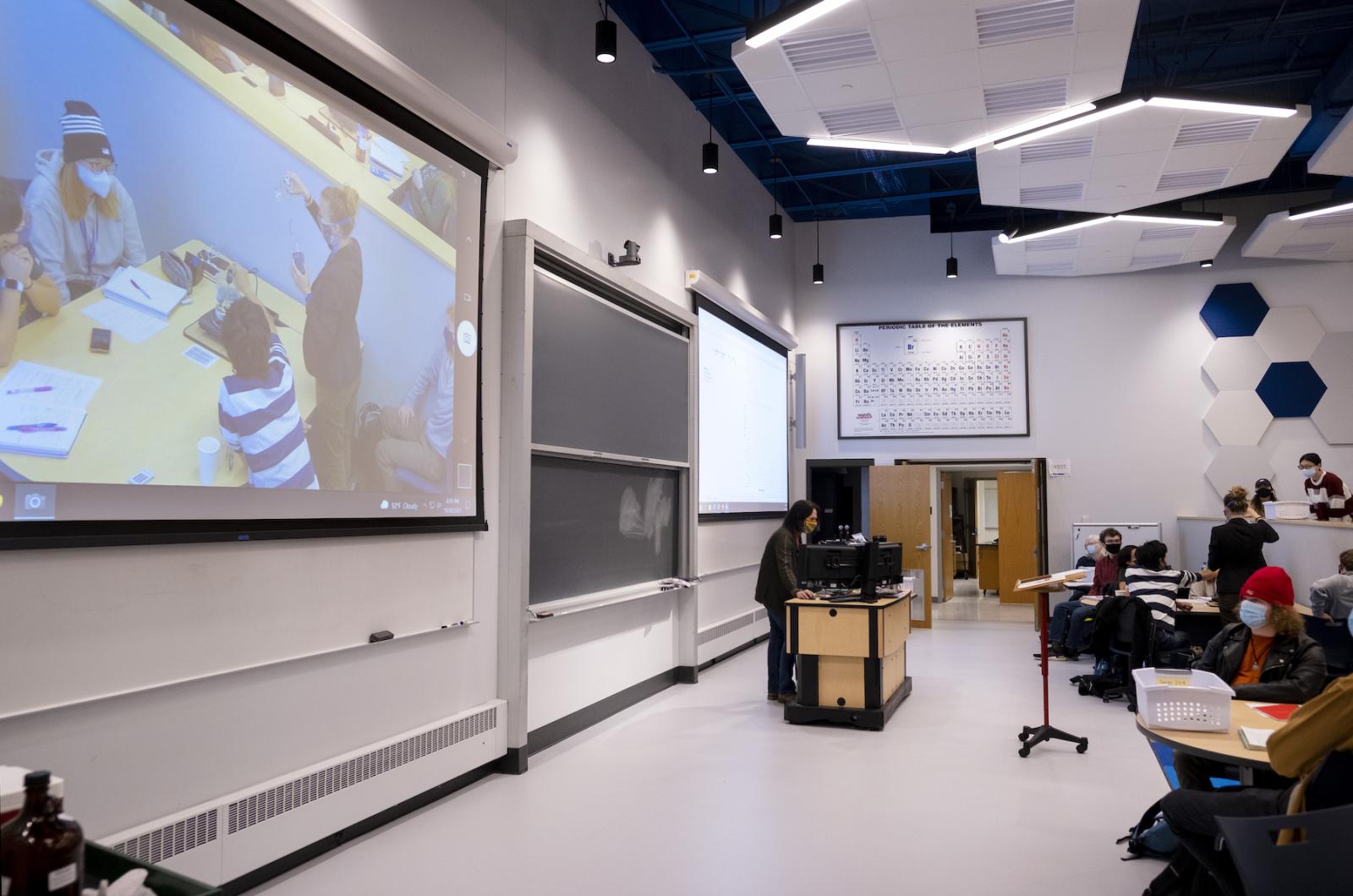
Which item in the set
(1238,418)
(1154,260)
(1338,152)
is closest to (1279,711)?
(1338,152)

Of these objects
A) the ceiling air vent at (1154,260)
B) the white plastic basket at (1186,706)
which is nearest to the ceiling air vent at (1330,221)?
the ceiling air vent at (1154,260)

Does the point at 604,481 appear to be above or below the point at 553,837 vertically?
above

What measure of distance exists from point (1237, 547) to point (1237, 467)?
3.52 meters

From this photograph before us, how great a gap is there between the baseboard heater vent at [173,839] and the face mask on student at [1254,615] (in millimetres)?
4180

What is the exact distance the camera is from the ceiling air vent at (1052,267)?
10164 millimetres

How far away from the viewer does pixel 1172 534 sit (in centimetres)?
1045

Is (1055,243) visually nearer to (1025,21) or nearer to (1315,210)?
(1315,210)

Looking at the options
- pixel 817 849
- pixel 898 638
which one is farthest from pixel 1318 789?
pixel 898 638

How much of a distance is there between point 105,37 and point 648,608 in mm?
4809

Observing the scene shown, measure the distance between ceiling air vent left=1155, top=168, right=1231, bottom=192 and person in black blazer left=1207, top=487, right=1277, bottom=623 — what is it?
8.27 feet

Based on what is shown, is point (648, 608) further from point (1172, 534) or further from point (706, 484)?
point (1172, 534)

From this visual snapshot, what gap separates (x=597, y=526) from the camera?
582 centimetres

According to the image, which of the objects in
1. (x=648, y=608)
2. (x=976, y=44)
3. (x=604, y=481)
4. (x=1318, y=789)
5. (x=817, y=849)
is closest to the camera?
(x=1318, y=789)

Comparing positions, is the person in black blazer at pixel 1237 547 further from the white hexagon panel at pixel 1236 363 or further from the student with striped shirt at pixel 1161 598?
the white hexagon panel at pixel 1236 363
